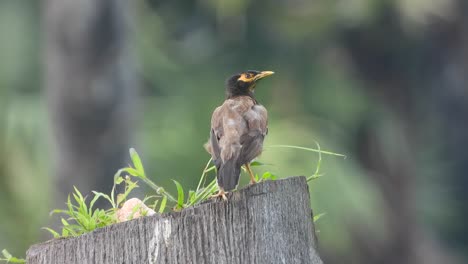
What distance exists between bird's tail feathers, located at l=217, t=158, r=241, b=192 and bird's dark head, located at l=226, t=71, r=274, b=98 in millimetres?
1263

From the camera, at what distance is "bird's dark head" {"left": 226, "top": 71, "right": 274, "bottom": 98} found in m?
6.85

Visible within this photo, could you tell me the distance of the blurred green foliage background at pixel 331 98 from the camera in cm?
2694

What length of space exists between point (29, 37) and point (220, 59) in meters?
4.25

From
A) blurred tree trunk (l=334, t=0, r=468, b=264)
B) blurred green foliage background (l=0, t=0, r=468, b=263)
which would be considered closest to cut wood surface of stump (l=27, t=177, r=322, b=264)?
blurred green foliage background (l=0, t=0, r=468, b=263)

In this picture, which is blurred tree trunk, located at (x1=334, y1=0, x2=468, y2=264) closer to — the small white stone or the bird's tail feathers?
the bird's tail feathers

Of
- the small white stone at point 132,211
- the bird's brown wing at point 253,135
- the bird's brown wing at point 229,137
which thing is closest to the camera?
the small white stone at point 132,211

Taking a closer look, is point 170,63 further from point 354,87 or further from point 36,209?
point 36,209

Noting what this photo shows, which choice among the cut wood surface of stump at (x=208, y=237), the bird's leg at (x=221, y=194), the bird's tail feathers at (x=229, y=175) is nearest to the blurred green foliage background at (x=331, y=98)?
the bird's tail feathers at (x=229, y=175)

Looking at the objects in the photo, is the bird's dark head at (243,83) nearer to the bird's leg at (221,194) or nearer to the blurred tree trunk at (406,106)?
the bird's leg at (221,194)

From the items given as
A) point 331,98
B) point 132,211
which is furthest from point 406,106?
point 132,211

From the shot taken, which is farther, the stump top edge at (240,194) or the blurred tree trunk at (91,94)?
the blurred tree trunk at (91,94)

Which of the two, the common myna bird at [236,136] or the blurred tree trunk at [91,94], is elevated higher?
the blurred tree trunk at [91,94]

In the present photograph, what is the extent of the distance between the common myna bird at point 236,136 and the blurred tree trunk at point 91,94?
665cm

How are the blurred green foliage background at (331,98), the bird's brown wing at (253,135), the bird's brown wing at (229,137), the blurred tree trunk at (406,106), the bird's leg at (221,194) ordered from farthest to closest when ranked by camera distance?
the blurred tree trunk at (406,106), the blurred green foliage background at (331,98), the bird's brown wing at (253,135), the bird's brown wing at (229,137), the bird's leg at (221,194)
